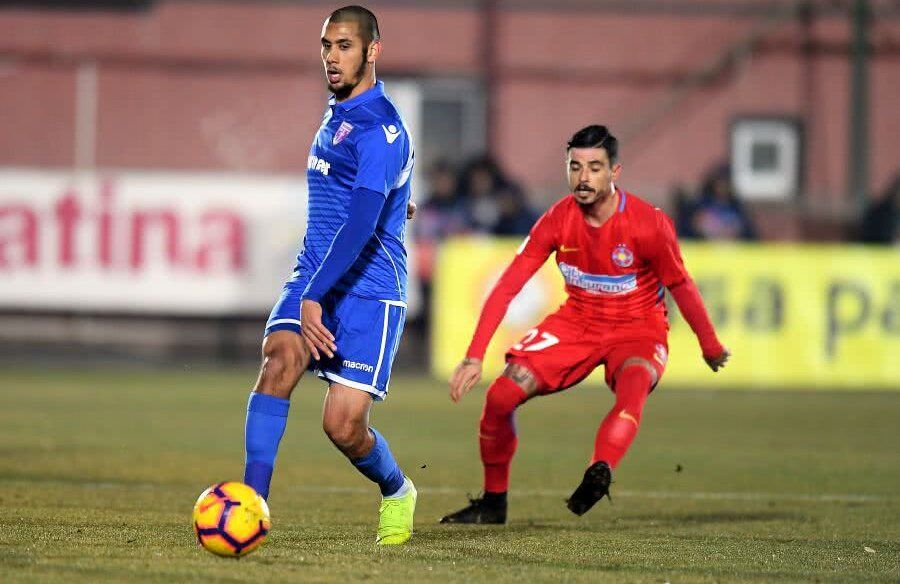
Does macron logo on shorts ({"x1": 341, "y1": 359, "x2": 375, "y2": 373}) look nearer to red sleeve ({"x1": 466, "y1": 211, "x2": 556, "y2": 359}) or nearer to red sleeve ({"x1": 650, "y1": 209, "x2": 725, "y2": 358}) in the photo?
red sleeve ({"x1": 466, "y1": 211, "x2": 556, "y2": 359})

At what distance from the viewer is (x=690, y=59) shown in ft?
83.4

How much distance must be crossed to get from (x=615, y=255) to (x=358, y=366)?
1805mm

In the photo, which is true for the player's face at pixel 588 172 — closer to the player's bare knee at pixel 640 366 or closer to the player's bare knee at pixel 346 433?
the player's bare knee at pixel 640 366

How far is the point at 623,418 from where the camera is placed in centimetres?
778

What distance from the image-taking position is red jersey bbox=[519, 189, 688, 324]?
26.9 feet

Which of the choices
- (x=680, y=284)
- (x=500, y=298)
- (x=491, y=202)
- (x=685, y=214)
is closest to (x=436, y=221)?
(x=491, y=202)

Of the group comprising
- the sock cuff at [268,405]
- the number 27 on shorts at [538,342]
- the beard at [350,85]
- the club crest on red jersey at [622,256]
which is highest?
the beard at [350,85]

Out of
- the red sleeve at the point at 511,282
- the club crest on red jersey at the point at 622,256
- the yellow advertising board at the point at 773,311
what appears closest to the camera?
the red sleeve at the point at 511,282

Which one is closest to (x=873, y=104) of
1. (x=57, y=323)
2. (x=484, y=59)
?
(x=484, y=59)

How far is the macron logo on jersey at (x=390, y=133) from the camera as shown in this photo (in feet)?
23.0

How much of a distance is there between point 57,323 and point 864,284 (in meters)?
9.83

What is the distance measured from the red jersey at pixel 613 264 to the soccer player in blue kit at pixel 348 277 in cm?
98

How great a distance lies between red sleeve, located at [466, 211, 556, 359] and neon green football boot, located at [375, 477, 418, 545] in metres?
0.78

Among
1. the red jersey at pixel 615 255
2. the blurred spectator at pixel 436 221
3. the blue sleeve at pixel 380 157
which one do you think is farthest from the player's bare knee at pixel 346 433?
the blurred spectator at pixel 436 221
